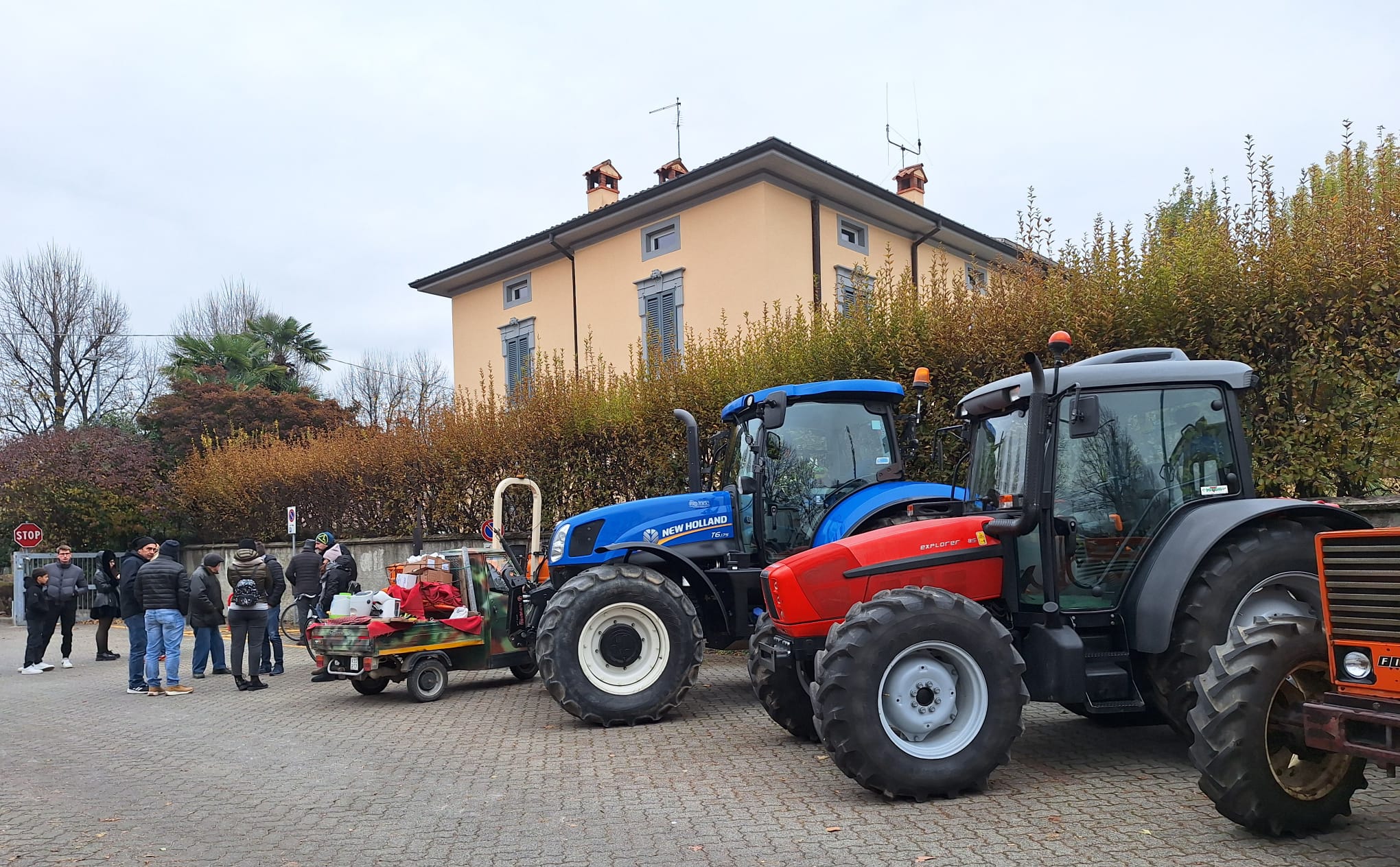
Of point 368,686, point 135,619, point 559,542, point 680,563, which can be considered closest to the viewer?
point 680,563

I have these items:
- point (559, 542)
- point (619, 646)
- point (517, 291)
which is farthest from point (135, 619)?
point (517, 291)

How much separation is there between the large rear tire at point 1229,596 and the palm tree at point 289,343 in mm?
32135

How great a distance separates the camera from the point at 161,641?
1154 cm

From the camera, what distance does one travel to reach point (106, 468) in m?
25.5

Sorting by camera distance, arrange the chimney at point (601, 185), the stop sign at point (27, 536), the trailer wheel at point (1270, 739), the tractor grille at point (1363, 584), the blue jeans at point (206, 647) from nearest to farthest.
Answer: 1. the tractor grille at point (1363, 584)
2. the trailer wheel at point (1270, 739)
3. the blue jeans at point (206, 647)
4. the stop sign at point (27, 536)
5. the chimney at point (601, 185)

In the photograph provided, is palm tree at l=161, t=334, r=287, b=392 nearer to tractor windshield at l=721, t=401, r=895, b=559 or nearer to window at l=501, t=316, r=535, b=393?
window at l=501, t=316, r=535, b=393

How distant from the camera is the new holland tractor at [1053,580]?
5.40 meters

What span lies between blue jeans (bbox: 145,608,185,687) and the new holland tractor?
321 inches

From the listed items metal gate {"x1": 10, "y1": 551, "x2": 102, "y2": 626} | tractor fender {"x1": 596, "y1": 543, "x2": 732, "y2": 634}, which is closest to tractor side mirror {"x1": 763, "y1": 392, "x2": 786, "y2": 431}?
tractor fender {"x1": 596, "y1": 543, "x2": 732, "y2": 634}

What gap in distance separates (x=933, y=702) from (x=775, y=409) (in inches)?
123

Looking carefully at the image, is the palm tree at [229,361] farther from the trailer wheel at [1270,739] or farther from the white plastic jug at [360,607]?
the trailer wheel at [1270,739]

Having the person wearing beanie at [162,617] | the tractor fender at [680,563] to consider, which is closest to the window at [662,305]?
the person wearing beanie at [162,617]

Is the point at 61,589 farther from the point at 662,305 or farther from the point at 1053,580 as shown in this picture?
the point at 1053,580

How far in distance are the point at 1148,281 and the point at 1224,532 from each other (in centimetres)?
460
